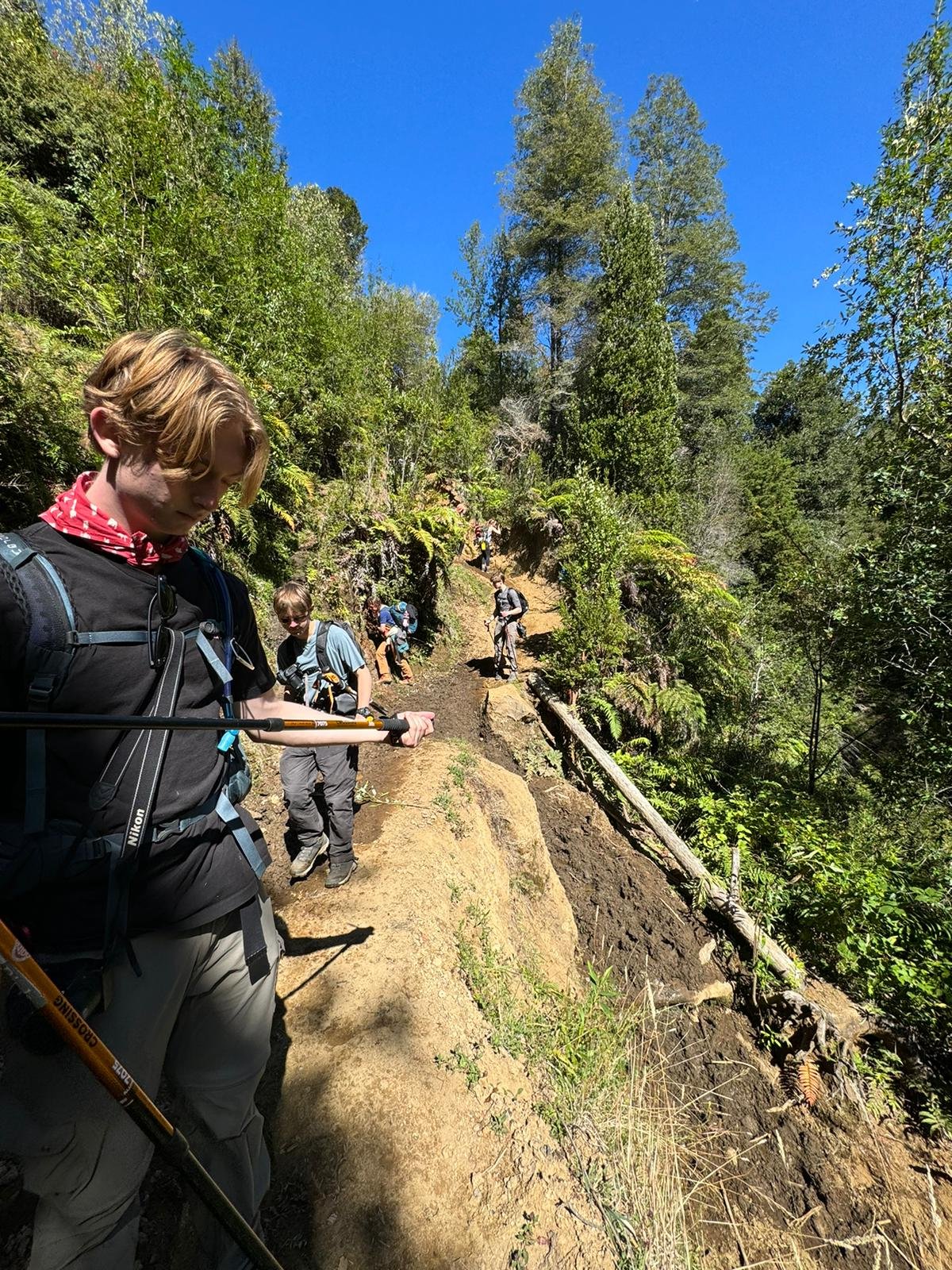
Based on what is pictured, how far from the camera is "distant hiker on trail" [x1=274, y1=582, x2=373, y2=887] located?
148 inches

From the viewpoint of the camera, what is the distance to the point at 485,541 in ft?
53.0

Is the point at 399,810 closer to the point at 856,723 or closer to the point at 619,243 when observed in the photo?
the point at 856,723

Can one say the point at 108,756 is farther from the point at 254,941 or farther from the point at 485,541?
the point at 485,541

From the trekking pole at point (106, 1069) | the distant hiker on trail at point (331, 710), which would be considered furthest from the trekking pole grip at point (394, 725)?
the distant hiker on trail at point (331, 710)

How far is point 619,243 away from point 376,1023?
20218mm

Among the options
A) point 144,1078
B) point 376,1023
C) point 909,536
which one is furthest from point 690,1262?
point 909,536

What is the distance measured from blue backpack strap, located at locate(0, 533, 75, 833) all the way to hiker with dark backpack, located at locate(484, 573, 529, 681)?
861 centimetres

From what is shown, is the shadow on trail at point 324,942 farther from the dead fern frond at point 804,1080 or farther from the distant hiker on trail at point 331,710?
the dead fern frond at point 804,1080

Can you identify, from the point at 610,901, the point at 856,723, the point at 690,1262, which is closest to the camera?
the point at 690,1262

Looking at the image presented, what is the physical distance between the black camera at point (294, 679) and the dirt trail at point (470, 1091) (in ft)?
5.03

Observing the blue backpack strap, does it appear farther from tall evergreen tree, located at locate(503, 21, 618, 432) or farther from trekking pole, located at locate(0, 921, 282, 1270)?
tall evergreen tree, located at locate(503, 21, 618, 432)

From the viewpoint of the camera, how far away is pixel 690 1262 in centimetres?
257

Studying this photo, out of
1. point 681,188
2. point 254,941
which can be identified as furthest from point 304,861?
point 681,188

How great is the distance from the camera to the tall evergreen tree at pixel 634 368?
51.7ft
